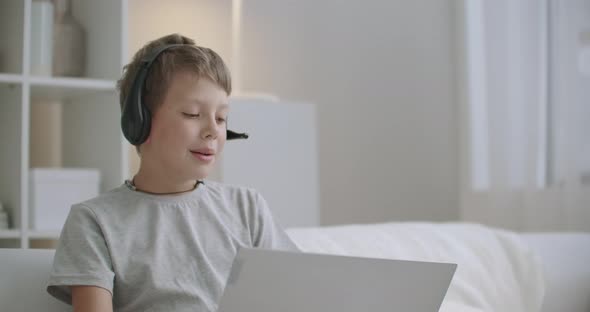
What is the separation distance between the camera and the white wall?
326 cm

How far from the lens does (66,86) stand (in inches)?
85.0

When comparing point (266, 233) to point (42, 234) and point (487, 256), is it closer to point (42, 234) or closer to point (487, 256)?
point (487, 256)

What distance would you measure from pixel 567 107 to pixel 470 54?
1.77ft

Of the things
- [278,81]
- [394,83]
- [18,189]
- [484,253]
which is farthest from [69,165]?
[394,83]

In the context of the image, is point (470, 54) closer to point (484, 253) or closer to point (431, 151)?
point (431, 151)

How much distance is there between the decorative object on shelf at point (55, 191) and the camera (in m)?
2.09

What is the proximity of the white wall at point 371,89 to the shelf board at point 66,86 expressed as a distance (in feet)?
3.29

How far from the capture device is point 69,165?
8.20 feet

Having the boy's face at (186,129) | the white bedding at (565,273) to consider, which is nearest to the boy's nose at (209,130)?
the boy's face at (186,129)

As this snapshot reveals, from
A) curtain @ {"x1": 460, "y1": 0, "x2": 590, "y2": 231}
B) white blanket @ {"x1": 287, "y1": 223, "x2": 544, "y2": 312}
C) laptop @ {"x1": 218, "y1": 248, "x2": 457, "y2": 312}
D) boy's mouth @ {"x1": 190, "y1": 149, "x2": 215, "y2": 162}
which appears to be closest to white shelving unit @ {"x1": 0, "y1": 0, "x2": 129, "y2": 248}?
white blanket @ {"x1": 287, "y1": 223, "x2": 544, "y2": 312}

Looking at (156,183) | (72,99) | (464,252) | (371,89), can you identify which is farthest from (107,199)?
Result: (371,89)

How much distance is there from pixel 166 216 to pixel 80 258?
0.45 feet

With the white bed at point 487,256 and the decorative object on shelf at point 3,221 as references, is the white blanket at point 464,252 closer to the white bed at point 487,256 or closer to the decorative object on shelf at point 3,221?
the white bed at point 487,256

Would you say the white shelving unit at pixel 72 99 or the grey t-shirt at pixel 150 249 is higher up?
the white shelving unit at pixel 72 99
